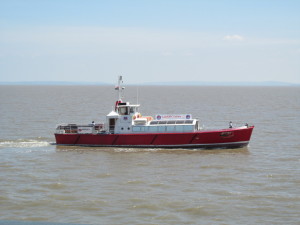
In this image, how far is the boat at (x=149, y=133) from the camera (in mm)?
37500

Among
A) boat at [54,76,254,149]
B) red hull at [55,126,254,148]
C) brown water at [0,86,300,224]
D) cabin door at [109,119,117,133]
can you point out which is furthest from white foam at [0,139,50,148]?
red hull at [55,126,254,148]

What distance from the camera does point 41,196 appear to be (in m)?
23.8

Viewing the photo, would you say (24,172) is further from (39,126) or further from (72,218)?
(39,126)

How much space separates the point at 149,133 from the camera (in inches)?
1500

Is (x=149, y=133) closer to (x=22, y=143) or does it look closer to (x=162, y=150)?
(x=162, y=150)

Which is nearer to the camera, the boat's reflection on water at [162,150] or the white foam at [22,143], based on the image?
the boat's reflection on water at [162,150]

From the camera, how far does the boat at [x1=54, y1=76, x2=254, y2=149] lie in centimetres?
3750

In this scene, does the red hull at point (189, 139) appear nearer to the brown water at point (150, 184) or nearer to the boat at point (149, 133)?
the boat at point (149, 133)

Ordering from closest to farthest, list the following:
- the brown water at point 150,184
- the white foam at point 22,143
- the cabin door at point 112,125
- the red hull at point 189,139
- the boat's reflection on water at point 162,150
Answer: the brown water at point 150,184 → the boat's reflection on water at point 162,150 → the red hull at point 189,139 → the white foam at point 22,143 → the cabin door at point 112,125

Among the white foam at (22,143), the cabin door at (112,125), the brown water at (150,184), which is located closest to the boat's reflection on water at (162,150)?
the brown water at (150,184)

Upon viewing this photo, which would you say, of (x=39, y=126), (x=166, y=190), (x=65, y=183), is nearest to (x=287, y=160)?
(x=166, y=190)

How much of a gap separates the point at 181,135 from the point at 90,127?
8.70 metres

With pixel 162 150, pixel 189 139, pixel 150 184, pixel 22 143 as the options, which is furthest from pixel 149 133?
pixel 22 143

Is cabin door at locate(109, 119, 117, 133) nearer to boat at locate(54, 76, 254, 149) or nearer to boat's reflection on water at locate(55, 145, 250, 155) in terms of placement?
boat at locate(54, 76, 254, 149)
